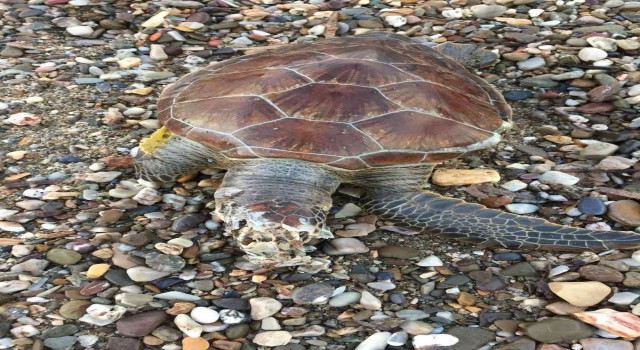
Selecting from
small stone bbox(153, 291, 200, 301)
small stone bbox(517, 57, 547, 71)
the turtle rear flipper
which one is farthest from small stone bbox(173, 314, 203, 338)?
small stone bbox(517, 57, 547, 71)

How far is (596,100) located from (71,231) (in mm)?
3718

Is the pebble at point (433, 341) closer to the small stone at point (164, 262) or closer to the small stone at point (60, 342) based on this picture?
the small stone at point (164, 262)

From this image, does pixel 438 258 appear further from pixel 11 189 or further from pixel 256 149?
pixel 11 189

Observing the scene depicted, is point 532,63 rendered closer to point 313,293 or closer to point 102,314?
→ point 313,293

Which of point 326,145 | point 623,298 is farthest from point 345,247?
point 623,298

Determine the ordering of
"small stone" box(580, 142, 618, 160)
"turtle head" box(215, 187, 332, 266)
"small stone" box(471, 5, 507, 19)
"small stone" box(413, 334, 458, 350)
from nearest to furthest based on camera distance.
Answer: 1. "small stone" box(413, 334, 458, 350)
2. "turtle head" box(215, 187, 332, 266)
3. "small stone" box(580, 142, 618, 160)
4. "small stone" box(471, 5, 507, 19)

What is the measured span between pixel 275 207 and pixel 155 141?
1220mm

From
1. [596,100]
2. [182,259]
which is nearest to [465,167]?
[596,100]

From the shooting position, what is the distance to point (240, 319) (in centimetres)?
348

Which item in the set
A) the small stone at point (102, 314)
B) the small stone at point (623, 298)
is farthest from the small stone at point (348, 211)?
the small stone at point (623, 298)

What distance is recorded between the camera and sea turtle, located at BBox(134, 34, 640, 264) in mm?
3848

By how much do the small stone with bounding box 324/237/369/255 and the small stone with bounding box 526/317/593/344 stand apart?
1011 millimetres

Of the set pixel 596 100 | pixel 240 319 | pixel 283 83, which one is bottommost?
pixel 240 319

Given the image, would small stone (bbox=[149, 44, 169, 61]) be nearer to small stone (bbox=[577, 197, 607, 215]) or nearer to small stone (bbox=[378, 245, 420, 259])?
small stone (bbox=[378, 245, 420, 259])
